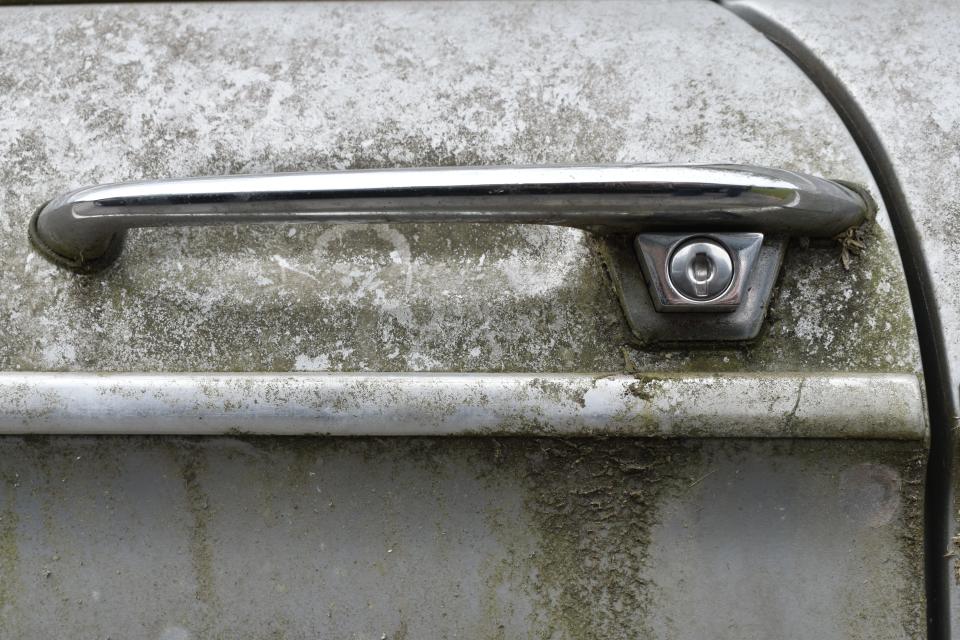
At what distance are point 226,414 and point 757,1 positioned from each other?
837 mm

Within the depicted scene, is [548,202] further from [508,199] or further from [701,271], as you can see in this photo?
[701,271]

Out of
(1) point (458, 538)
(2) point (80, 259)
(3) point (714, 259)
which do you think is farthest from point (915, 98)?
(2) point (80, 259)

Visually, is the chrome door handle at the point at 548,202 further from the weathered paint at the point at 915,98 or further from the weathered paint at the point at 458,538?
the weathered paint at the point at 458,538

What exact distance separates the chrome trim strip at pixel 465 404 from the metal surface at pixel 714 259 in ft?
0.27

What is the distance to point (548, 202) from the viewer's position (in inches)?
29.8

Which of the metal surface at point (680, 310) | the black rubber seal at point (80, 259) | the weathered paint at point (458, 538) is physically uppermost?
the black rubber seal at point (80, 259)

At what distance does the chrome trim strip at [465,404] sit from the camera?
783 mm

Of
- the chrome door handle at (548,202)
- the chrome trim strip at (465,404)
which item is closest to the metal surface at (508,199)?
the chrome door handle at (548,202)

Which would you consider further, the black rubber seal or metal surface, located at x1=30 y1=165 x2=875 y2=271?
the black rubber seal

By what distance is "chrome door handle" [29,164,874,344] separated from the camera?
2.47 feet

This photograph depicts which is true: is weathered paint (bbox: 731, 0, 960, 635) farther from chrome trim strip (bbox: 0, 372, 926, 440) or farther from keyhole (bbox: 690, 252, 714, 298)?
keyhole (bbox: 690, 252, 714, 298)

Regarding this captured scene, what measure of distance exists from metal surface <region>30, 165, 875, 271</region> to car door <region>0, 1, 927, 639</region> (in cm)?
5

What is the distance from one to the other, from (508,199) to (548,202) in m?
0.04

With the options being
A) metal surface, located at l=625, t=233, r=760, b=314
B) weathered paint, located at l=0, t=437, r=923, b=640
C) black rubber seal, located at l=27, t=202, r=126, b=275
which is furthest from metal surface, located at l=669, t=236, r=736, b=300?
black rubber seal, located at l=27, t=202, r=126, b=275
